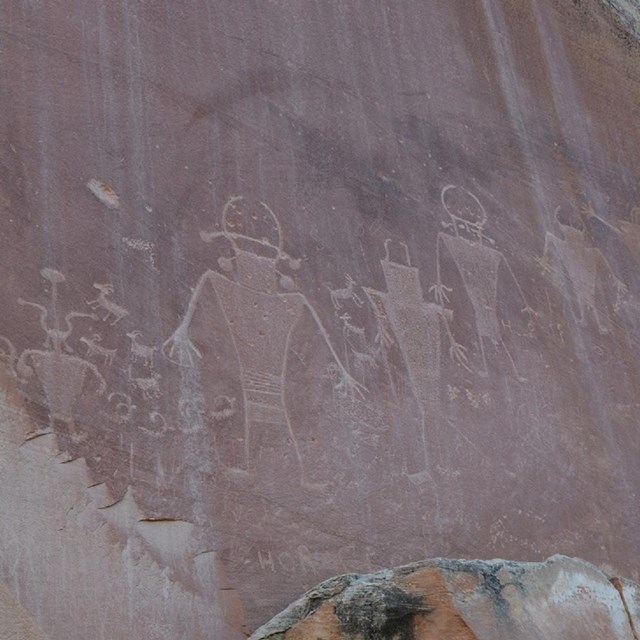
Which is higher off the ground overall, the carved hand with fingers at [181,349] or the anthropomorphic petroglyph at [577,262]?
the anthropomorphic petroglyph at [577,262]

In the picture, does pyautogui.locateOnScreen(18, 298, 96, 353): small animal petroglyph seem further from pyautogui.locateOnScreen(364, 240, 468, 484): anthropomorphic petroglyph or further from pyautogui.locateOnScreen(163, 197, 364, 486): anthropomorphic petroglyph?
pyautogui.locateOnScreen(364, 240, 468, 484): anthropomorphic petroglyph

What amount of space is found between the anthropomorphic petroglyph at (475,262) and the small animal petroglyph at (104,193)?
43.8 inches

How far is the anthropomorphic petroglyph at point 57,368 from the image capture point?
271cm

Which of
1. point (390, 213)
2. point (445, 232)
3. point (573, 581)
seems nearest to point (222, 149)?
point (390, 213)

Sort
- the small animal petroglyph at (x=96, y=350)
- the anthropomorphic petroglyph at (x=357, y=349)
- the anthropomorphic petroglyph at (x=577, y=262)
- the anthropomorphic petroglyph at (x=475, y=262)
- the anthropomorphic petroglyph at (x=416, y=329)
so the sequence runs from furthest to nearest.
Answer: the anthropomorphic petroglyph at (x=577, y=262) → the anthropomorphic petroglyph at (x=475, y=262) → the anthropomorphic petroglyph at (x=416, y=329) → the anthropomorphic petroglyph at (x=357, y=349) → the small animal petroglyph at (x=96, y=350)

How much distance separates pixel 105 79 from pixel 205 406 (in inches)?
35.0

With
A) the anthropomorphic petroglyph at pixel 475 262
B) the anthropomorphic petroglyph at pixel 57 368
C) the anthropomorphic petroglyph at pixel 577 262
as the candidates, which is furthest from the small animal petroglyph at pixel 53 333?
the anthropomorphic petroglyph at pixel 577 262

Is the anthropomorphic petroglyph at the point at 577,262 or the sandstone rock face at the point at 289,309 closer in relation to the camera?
the sandstone rock face at the point at 289,309

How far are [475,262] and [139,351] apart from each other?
4.64 feet

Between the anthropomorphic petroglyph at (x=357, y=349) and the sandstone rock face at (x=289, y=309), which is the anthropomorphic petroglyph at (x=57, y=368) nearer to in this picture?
the sandstone rock face at (x=289, y=309)

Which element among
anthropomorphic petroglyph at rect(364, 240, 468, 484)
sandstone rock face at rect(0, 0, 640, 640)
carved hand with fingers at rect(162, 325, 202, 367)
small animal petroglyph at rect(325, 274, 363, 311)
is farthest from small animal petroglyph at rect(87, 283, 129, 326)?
anthropomorphic petroglyph at rect(364, 240, 468, 484)

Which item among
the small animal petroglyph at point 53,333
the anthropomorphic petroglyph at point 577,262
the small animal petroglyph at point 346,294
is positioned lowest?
the small animal petroglyph at point 53,333

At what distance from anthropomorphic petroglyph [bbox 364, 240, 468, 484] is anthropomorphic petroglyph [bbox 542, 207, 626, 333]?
665 mm

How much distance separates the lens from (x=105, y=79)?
10.5 ft
